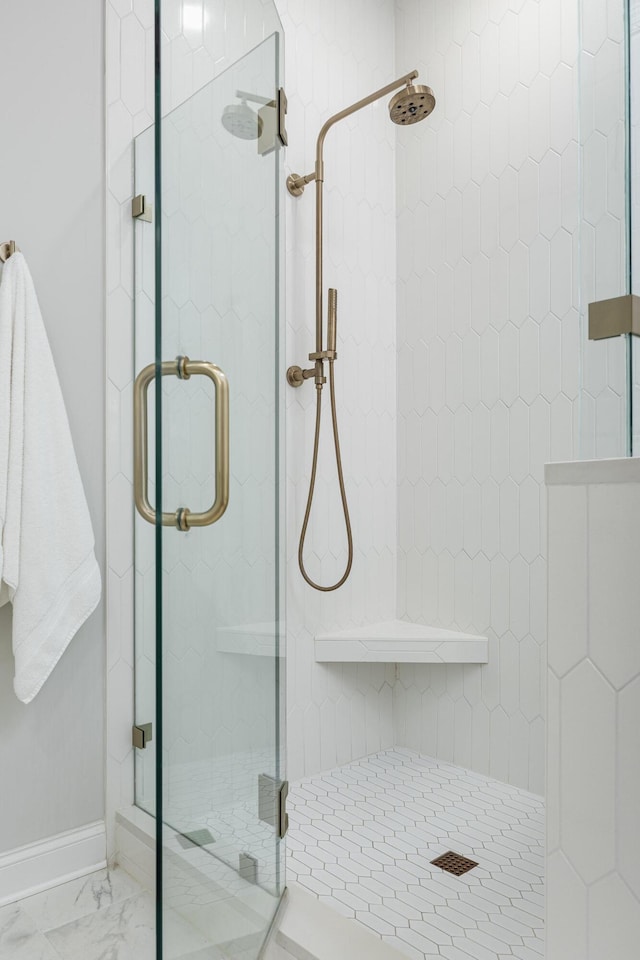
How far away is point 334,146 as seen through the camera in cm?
221

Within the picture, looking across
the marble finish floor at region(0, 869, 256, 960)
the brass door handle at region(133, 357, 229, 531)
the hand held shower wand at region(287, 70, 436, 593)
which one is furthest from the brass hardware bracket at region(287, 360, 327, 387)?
the marble finish floor at region(0, 869, 256, 960)

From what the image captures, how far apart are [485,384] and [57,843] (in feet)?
5.47

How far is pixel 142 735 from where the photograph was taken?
170cm

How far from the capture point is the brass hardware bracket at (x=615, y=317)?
864 mm

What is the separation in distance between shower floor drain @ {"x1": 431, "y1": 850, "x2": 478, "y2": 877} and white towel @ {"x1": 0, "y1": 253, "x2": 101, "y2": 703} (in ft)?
3.18

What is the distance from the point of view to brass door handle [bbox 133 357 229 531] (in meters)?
0.97

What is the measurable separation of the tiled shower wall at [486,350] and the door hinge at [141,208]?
95 centimetres

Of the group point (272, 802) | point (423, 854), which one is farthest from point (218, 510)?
point (423, 854)

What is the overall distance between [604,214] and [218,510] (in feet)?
2.17

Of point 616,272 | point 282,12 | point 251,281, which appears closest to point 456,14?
point 282,12

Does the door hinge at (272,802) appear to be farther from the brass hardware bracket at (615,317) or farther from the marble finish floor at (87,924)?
the brass hardware bracket at (615,317)

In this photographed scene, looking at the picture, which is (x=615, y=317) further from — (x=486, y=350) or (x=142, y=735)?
(x=142, y=735)

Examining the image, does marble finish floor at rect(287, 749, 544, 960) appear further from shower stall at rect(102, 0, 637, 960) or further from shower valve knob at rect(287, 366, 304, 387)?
shower valve knob at rect(287, 366, 304, 387)

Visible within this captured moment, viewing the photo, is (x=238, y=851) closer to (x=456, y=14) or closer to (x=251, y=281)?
(x=251, y=281)
